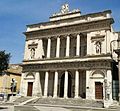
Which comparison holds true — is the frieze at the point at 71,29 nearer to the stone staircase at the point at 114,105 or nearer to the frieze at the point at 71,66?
the frieze at the point at 71,66

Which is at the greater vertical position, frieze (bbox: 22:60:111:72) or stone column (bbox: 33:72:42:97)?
frieze (bbox: 22:60:111:72)

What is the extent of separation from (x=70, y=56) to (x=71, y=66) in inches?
73.6

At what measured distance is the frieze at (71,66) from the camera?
102 feet

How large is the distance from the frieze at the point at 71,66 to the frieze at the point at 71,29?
5.09 meters

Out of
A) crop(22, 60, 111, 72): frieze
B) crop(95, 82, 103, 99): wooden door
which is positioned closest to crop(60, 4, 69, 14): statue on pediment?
crop(22, 60, 111, 72): frieze

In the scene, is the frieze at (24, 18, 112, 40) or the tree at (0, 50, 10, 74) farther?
the frieze at (24, 18, 112, 40)

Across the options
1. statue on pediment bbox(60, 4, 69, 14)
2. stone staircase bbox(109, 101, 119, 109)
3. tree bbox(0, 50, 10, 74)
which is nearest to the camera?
tree bbox(0, 50, 10, 74)

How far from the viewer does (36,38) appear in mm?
39125

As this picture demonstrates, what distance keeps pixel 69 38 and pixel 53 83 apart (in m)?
7.74

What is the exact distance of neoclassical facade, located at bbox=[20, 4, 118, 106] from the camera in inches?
1238

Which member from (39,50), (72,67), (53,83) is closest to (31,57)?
(39,50)

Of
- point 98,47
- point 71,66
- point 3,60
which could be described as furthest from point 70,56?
point 3,60

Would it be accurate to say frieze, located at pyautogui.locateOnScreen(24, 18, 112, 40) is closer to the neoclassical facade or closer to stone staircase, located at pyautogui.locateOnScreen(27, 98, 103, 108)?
the neoclassical facade

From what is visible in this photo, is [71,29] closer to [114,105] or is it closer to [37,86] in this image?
[37,86]
